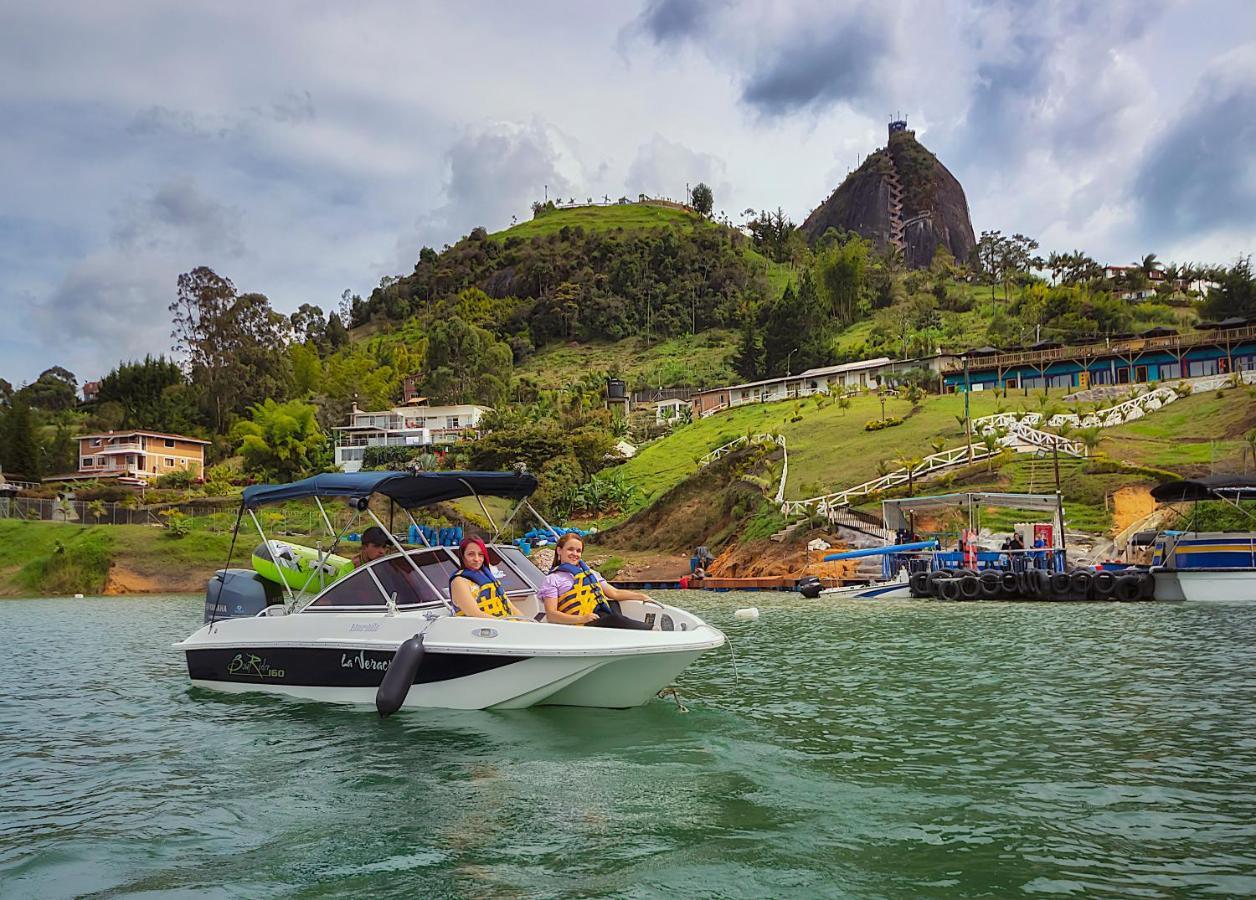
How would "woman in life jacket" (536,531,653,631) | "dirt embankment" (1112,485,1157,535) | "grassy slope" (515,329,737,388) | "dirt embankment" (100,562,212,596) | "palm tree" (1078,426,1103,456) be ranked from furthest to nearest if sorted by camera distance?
"grassy slope" (515,329,737,388) < "dirt embankment" (100,562,212,596) < "palm tree" (1078,426,1103,456) < "dirt embankment" (1112,485,1157,535) < "woman in life jacket" (536,531,653,631)

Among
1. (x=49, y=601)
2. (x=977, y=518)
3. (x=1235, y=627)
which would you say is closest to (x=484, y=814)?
(x=1235, y=627)

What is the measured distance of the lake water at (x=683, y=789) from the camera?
269 inches

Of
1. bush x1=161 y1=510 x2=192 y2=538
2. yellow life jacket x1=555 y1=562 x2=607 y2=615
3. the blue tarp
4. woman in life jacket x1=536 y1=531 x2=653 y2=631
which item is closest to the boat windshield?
woman in life jacket x1=536 y1=531 x2=653 y2=631

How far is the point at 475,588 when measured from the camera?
41.2 feet

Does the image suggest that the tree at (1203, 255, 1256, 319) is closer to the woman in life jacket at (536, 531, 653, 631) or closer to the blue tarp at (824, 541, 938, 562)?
the blue tarp at (824, 541, 938, 562)

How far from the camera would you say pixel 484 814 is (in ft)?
27.5

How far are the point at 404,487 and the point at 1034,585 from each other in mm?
26265

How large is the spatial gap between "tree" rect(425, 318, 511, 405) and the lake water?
3940 inches

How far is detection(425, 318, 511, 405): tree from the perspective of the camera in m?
116

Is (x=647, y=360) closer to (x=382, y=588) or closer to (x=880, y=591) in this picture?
(x=880, y=591)

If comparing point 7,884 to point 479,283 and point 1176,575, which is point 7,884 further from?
point 479,283

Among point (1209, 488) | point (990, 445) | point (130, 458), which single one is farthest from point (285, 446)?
point (1209, 488)

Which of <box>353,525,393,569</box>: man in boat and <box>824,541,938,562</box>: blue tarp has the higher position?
<box>353,525,393,569</box>: man in boat

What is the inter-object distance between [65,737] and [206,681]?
8.82 feet
